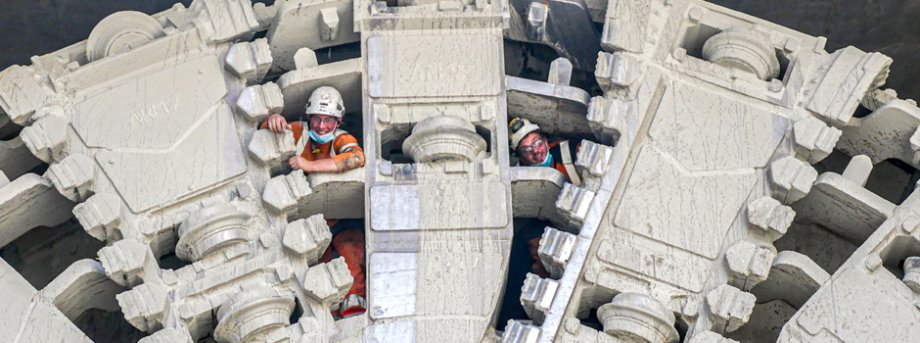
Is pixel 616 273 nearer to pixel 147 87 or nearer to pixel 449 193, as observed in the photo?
pixel 449 193

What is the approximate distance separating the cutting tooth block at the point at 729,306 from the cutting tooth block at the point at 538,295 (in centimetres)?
149

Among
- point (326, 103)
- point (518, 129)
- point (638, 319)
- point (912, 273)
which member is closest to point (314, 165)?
point (326, 103)

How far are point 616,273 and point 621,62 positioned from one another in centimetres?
234

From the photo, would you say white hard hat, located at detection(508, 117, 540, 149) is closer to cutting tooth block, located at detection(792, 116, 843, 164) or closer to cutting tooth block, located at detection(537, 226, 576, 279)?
cutting tooth block, located at detection(537, 226, 576, 279)

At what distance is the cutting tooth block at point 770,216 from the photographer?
2336 centimetres

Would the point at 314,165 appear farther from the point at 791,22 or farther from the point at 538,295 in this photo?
the point at 791,22

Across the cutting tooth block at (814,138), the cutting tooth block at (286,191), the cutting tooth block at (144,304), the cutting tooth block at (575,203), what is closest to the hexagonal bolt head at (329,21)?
the cutting tooth block at (286,191)

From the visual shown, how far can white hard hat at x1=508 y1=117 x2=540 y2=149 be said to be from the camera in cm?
2431

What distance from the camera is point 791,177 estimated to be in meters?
23.5

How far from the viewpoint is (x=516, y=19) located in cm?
2541

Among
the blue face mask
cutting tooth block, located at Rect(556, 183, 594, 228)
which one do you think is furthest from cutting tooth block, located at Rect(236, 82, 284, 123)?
cutting tooth block, located at Rect(556, 183, 594, 228)

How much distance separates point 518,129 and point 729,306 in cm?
298

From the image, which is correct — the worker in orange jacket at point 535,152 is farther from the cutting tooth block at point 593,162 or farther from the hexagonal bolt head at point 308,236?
the hexagonal bolt head at point 308,236

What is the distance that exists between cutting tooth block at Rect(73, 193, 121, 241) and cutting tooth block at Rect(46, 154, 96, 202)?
0.71 ft
